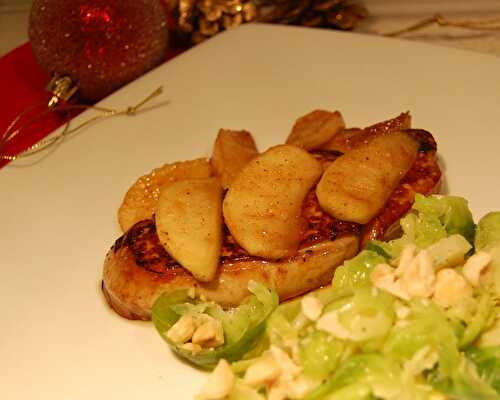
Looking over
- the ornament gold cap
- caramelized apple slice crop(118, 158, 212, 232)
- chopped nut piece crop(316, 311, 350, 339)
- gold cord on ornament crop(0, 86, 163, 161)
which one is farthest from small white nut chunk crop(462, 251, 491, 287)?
the ornament gold cap

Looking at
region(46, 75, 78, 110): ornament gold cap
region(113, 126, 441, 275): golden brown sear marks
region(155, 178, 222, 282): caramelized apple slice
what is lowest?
region(113, 126, 441, 275): golden brown sear marks

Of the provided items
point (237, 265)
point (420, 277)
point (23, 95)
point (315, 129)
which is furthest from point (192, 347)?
point (23, 95)

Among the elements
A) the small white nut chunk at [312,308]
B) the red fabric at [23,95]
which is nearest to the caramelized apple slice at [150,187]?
the red fabric at [23,95]

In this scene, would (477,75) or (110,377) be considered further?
(477,75)

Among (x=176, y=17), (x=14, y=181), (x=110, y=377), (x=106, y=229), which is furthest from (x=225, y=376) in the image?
(x=176, y=17)

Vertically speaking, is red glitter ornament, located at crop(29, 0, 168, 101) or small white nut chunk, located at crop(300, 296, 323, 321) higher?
red glitter ornament, located at crop(29, 0, 168, 101)

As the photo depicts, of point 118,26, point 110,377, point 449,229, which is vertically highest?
point 118,26

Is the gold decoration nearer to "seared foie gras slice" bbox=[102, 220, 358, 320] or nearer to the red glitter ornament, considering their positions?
the red glitter ornament

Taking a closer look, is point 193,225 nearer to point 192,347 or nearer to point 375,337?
point 192,347

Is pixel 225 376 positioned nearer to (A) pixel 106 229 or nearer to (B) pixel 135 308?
(B) pixel 135 308
